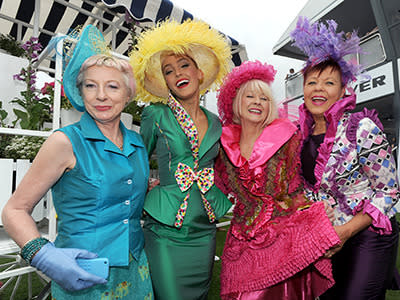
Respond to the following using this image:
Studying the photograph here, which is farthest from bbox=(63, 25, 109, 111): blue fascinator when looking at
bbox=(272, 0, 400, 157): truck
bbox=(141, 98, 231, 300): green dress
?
bbox=(272, 0, 400, 157): truck

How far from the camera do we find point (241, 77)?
2184 millimetres

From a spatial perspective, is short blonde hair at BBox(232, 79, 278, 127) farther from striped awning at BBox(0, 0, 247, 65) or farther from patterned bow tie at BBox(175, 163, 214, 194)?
striped awning at BBox(0, 0, 247, 65)

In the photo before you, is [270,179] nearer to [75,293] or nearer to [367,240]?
[367,240]

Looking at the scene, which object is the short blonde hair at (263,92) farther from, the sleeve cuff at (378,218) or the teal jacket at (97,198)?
the teal jacket at (97,198)

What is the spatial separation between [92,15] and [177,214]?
417 cm

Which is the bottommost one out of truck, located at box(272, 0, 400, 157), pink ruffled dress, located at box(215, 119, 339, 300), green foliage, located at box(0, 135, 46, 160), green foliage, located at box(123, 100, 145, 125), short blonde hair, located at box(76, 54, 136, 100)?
pink ruffled dress, located at box(215, 119, 339, 300)

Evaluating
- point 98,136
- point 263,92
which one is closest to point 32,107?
point 98,136

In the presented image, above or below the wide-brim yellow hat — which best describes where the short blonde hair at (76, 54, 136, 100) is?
below

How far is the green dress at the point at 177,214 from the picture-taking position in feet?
5.82

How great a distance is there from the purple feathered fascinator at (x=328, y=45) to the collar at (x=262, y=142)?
517mm

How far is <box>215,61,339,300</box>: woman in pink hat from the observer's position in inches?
67.6

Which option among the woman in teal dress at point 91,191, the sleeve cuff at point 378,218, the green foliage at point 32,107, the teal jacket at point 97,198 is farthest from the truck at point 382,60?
the teal jacket at point 97,198

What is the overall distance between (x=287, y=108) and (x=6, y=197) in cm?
230

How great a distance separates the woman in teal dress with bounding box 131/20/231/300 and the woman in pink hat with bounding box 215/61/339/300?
163mm
